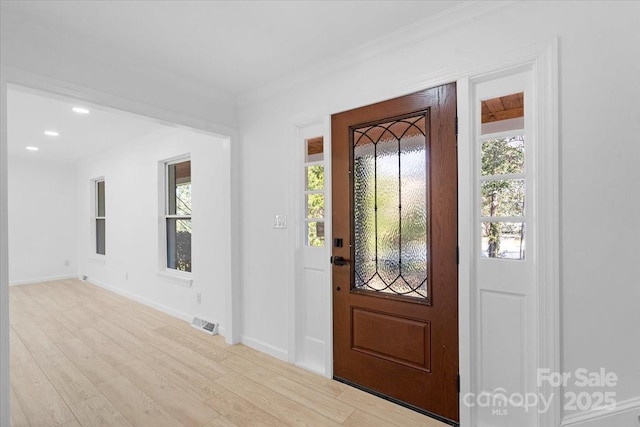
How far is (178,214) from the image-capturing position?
4.20 m

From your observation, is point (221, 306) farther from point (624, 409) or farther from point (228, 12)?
point (624, 409)

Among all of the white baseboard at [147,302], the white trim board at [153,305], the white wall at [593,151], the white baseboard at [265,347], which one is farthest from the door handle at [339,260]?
the white baseboard at [147,302]

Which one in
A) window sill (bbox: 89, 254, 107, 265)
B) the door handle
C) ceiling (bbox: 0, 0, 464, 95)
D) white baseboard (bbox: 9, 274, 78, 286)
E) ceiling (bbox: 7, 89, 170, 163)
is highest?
ceiling (bbox: 0, 0, 464, 95)

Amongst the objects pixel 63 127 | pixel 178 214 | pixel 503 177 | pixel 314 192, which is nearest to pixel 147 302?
pixel 178 214

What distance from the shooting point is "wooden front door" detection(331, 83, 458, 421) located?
1.91 metres

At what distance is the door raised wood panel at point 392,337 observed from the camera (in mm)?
1997

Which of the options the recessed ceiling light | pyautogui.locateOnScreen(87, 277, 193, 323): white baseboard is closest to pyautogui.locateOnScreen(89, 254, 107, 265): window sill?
pyautogui.locateOnScreen(87, 277, 193, 323): white baseboard

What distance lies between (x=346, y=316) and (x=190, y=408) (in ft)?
4.20

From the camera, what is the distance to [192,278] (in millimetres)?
3801

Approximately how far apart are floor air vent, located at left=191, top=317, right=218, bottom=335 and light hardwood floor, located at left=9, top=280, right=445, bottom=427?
71 millimetres

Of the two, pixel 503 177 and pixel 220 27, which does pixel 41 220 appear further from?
pixel 503 177

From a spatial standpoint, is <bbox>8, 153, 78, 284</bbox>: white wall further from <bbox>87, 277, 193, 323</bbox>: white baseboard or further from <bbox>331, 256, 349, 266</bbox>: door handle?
<bbox>331, 256, 349, 266</bbox>: door handle

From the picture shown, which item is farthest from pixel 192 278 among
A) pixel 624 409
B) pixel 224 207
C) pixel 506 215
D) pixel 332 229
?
pixel 624 409

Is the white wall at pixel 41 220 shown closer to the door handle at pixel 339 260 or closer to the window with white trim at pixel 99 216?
the window with white trim at pixel 99 216
